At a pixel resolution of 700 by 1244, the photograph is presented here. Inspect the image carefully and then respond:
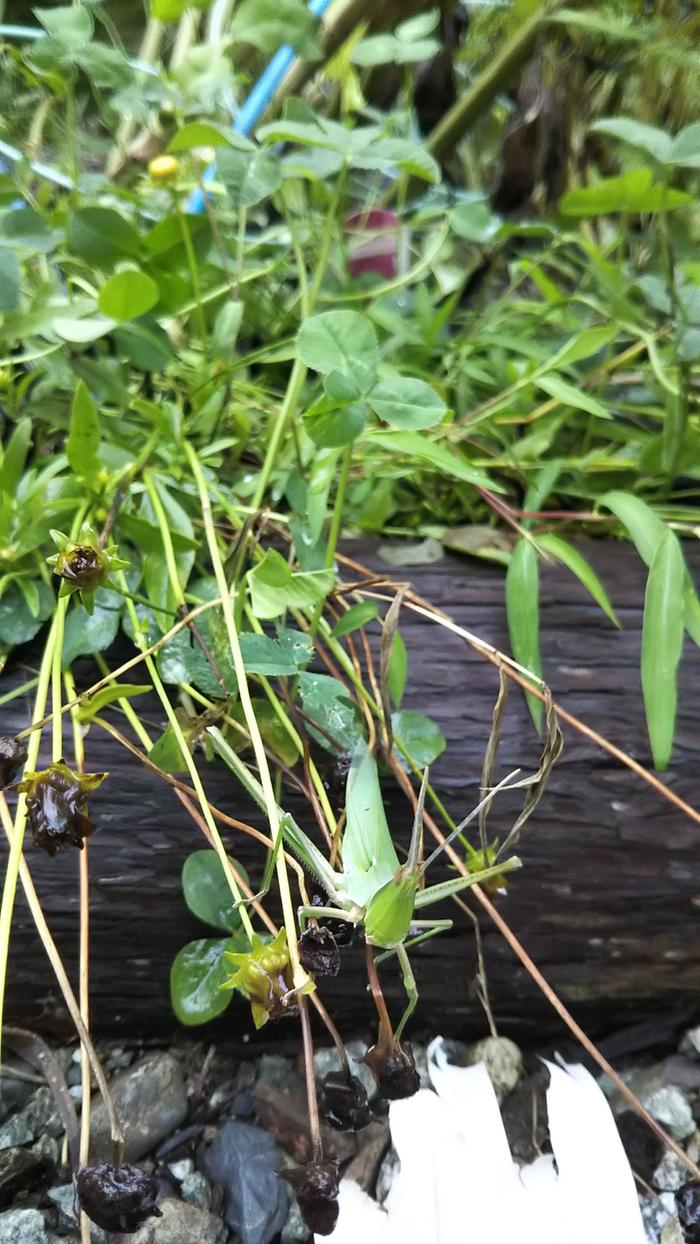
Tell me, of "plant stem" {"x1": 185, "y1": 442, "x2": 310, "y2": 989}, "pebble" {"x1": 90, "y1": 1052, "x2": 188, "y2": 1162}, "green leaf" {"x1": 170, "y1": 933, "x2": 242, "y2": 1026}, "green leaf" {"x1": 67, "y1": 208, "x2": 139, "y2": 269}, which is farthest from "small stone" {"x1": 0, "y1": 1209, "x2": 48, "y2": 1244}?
"green leaf" {"x1": 67, "y1": 208, "x2": 139, "y2": 269}

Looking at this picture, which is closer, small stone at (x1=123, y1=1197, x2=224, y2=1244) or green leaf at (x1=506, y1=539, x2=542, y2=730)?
small stone at (x1=123, y1=1197, x2=224, y2=1244)

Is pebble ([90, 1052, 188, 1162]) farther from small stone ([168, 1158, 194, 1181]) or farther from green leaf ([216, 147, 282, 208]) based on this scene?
green leaf ([216, 147, 282, 208])

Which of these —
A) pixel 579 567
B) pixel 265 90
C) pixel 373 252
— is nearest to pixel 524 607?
pixel 579 567

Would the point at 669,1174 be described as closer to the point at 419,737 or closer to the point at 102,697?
the point at 419,737

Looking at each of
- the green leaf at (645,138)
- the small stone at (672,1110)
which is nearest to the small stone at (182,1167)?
the small stone at (672,1110)

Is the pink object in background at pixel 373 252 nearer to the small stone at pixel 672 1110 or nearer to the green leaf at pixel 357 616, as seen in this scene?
the green leaf at pixel 357 616

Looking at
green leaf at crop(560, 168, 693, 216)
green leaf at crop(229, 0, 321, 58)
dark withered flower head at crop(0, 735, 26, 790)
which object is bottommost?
dark withered flower head at crop(0, 735, 26, 790)

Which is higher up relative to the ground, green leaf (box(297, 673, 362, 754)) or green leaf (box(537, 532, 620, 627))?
green leaf (box(537, 532, 620, 627))
